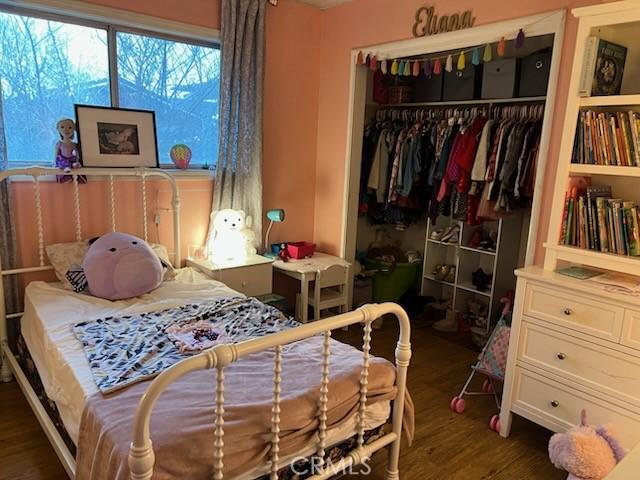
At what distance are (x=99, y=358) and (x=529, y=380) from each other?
1979 millimetres

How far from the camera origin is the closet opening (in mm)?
3242

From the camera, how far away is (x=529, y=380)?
2.42 meters

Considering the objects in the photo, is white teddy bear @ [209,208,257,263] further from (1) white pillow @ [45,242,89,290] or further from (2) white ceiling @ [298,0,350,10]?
(2) white ceiling @ [298,0,350,10]

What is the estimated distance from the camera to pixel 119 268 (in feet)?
8.79

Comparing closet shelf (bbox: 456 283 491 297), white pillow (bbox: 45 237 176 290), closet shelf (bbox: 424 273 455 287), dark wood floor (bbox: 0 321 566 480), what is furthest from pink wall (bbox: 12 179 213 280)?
closet shelf (bbox: 456 283 491 297)

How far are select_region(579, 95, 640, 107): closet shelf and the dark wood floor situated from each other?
1685 mm

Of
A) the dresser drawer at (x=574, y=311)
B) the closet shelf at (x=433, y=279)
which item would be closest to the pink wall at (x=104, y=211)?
the closet shelf at (x=433, y=279)

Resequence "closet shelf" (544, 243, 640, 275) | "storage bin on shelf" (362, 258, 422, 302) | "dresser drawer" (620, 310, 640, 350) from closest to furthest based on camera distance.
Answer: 1. "dresser drawer" (620, 310, 640, 350)
2. "closet shelf" (544, 243, 640, 275)
3. "storage bin on shelf" (362, 258, 422, 302)

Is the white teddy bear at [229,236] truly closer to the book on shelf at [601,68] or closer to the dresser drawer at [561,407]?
the dresser drawer at [561,407]

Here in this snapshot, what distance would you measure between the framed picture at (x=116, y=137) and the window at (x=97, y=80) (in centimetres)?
12

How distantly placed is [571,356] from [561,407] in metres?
0.26

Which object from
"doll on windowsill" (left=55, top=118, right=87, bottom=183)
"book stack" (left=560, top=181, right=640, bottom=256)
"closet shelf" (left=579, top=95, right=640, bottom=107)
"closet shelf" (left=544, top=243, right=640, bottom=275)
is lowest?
"closet shelf" (left=544, top=243, right=640, bottom=275)

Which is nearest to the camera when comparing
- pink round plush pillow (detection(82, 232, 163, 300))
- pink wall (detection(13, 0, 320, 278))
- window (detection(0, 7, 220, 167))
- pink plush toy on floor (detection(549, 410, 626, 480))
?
pink plush toy on floor (detection(549, 410, 626, 480))

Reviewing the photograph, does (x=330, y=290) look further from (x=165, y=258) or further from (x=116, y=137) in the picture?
(x=116, y=137)
